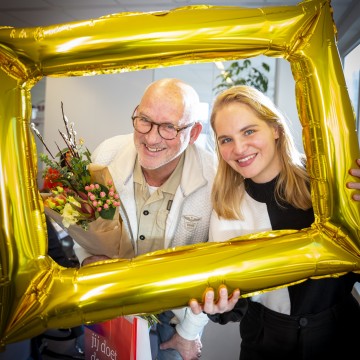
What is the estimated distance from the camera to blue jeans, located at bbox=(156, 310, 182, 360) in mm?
960

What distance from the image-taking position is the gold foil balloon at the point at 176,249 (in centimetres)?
62

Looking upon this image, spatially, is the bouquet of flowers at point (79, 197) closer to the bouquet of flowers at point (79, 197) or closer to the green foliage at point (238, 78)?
the bouquet of flowers at point (79, 197)

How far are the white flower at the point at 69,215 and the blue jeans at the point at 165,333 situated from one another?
0.42m

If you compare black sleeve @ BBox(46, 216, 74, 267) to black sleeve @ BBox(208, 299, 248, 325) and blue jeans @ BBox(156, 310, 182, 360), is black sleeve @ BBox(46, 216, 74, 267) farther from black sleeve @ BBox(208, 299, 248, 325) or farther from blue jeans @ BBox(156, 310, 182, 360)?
black sleeve @ BBox(208, 299, 248, 325)

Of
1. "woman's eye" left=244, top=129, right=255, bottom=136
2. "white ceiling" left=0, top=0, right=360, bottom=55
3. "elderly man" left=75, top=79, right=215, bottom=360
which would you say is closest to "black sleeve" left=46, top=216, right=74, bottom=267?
"elderly man" left=75, top=79, right=215, bottom=360

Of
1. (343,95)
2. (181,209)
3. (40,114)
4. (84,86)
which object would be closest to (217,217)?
(181,209)

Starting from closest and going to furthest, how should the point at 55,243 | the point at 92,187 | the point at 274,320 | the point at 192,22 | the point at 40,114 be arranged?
the point at 192,22 → the point at 92,187 → the point at 274,320 → the point at 55,243 → the point at 40,114

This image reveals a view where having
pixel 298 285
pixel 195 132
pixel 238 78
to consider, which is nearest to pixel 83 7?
pixel 238 78

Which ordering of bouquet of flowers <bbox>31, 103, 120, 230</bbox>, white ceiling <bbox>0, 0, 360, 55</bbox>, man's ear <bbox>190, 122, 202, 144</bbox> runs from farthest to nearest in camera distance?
white ceiling <bbox>0, 0, 360, 55</bbox>, man's ear <bbox>190, 122, 202, 144</bbox>, bouquet of flowers <bbox>31, 103, 120, 230</bbox>

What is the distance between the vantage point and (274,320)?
83 centimetres

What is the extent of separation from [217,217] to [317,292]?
0.29 metres

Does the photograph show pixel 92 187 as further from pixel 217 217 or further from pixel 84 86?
pixel 84 86

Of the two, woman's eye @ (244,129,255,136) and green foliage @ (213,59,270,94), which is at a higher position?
green foliage @ (213,59,270,94)

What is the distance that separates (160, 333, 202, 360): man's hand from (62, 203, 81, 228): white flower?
45cm
